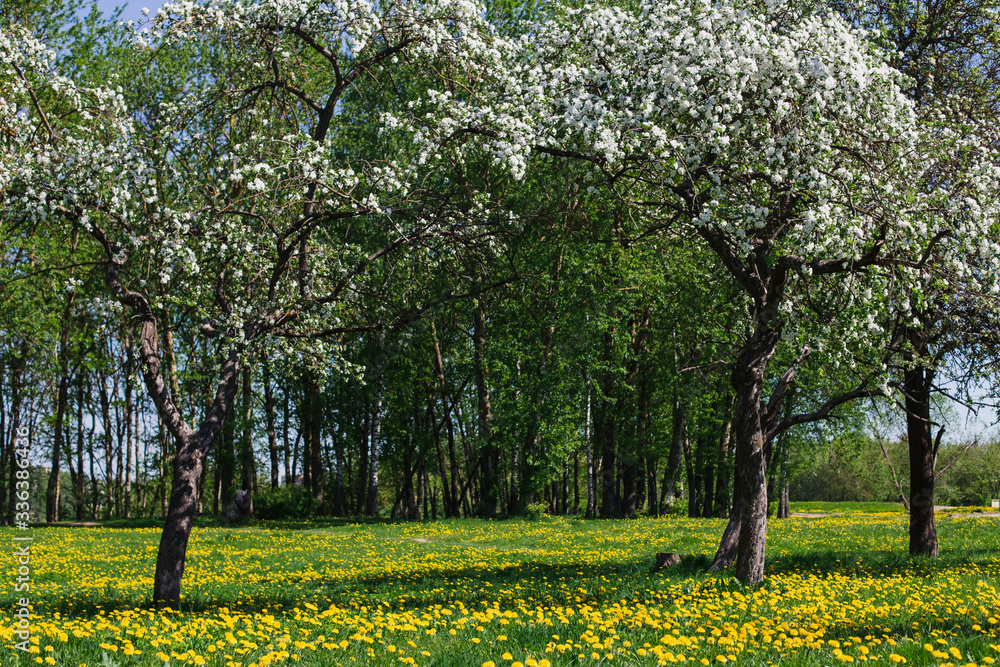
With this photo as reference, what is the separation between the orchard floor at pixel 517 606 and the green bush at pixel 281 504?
50.2 ft

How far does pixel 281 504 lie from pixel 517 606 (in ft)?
94.1

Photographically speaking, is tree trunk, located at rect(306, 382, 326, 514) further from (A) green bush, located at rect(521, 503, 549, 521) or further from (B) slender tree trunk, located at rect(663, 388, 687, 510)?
(B) slender tree trunk, located at rect(663, 388, 687, 510)

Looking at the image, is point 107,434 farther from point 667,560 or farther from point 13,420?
point 667,560

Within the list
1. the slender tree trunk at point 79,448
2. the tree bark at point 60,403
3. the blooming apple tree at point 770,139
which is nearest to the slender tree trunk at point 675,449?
the blooming apple tree at point 770,139

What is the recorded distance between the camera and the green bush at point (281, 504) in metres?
34.7

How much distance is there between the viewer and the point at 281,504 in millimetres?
34844

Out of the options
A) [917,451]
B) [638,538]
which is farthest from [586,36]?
[638,538]

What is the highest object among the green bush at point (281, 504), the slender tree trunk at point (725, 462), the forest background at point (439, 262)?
the forest background at point (439, 262)

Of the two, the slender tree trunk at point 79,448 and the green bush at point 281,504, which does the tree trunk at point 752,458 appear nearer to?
the green bush at point 281,504

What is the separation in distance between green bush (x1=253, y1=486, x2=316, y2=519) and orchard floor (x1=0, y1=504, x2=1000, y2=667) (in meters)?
15.3

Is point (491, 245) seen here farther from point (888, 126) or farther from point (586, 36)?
point (888, 126)

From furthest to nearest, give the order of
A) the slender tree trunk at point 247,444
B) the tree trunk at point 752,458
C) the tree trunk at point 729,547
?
the slender tree trunk at point 247,444
the tree trunk at point 729,547
the tree trunk at point 752,458

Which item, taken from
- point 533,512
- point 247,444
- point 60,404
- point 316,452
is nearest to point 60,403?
point 60,404

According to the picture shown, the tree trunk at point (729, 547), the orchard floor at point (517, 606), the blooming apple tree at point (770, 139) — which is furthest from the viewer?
the tree trunk at point (729, 547)
